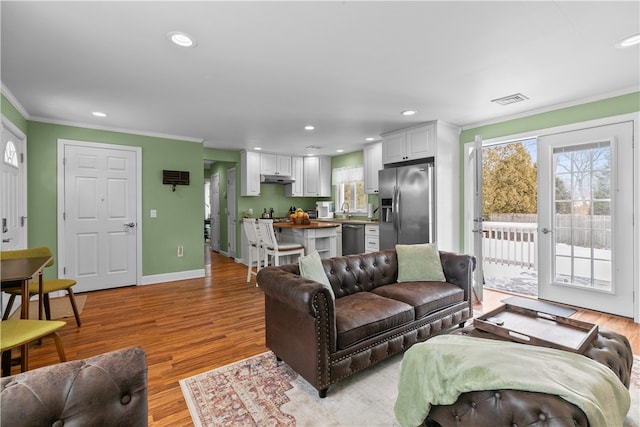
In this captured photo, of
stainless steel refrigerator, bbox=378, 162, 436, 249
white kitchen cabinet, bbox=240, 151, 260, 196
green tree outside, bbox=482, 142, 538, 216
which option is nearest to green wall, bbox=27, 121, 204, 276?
white kitchen cabinet, bbox=240, 151, 260, 196

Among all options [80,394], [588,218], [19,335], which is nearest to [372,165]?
[588,218]

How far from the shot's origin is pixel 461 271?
295 centimetres

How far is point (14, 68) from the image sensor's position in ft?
8.27

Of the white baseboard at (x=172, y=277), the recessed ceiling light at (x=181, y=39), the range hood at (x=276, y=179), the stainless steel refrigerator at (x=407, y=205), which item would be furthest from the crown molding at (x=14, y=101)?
the stainless steel refrigerator at (x=407, y=205)

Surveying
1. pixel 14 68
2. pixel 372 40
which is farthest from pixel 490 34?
pixel 14 68

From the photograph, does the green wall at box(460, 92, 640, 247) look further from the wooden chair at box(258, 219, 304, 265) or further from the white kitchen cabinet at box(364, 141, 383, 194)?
the wooden chair at box(258, 219, 304, 265)

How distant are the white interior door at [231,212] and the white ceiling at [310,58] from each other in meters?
2.87

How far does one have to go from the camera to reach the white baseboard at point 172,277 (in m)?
4.70

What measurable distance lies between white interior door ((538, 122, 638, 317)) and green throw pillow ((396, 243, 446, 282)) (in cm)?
178

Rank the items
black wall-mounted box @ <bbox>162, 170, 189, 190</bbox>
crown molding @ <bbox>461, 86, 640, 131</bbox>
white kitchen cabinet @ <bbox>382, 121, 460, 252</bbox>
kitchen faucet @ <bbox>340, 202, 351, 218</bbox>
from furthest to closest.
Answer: kitchen faucet @ <bbox>340, 202, 351, 218</bbox> → black wall-mounted box @ <bbox>162, 170, 189, 190</bbox> → white kitchen cabinet @ <bbox>382, 121, 460, 252</bbox> → crown molding @ <bbox>461, 86, 640, 131</bbox>

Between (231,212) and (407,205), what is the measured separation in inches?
165

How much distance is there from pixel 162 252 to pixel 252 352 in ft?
10.3

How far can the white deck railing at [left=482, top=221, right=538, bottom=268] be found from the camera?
552 cm

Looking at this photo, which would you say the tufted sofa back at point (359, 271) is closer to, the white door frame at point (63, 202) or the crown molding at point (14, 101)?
the crown molding at point (14, 101)
